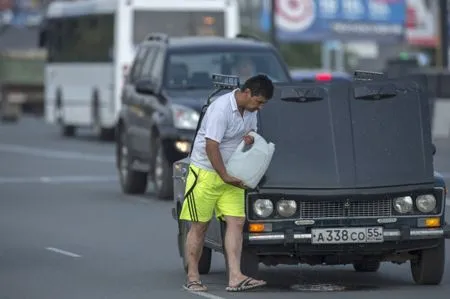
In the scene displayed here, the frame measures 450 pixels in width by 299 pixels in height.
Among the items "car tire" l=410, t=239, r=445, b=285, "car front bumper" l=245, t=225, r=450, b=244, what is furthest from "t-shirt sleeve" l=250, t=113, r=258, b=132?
"car tire" l=410, t=239, r=445, b=285

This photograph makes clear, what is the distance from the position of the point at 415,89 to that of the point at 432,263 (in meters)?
1.31

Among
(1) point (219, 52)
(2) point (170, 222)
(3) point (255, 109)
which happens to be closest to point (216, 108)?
(3) point (255, 109)

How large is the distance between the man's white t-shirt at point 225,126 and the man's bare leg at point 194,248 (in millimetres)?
459

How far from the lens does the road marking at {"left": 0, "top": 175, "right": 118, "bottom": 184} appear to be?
87.0 ft

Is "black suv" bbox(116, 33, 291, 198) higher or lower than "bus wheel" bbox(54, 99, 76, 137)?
higher

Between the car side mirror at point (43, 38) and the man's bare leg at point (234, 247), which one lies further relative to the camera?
the car side mirror at point (43, 38)

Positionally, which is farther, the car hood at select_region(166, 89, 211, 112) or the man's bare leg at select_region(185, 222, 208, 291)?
the car hood at select_region(166, 89, 211, 112)

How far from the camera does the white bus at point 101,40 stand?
119 ft

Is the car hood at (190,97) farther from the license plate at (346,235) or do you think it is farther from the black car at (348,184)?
the license plate at (346,235)

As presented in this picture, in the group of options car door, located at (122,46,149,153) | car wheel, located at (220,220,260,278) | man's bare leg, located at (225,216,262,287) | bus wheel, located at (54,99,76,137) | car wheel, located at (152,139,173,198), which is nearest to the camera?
man's bare leg, located at (225,216,262,287)

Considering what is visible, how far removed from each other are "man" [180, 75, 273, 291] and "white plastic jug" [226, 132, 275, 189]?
0.17 ft

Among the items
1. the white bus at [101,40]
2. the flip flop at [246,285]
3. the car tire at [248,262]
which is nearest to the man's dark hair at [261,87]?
the car tire at [248,262]

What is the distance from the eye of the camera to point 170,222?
18.9 meters

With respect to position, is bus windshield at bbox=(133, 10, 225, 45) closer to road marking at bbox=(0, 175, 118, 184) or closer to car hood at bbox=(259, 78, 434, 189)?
road marking at bbox=(0, 175, 118, 184)
